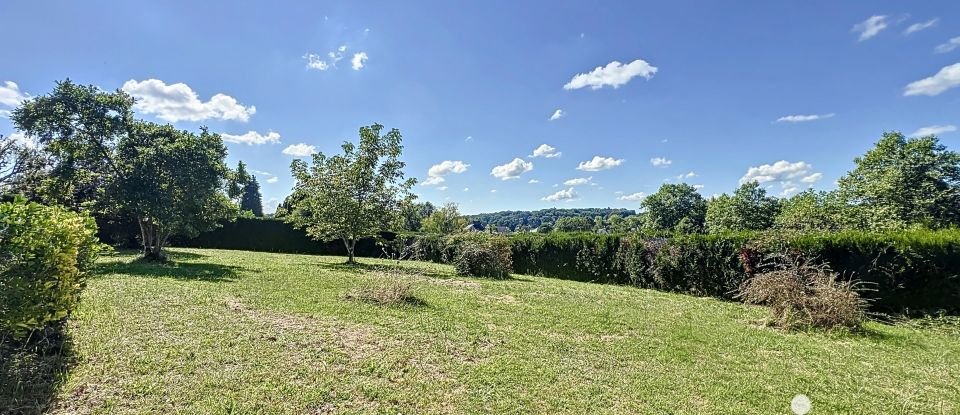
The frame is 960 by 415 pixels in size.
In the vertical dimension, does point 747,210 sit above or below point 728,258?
above

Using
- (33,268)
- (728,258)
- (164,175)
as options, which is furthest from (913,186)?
(164,175)

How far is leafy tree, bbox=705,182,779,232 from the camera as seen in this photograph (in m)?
38.7

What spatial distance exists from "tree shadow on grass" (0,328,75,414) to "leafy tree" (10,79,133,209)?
9.99m

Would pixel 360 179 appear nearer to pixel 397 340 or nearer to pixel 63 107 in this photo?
pixel 63 107

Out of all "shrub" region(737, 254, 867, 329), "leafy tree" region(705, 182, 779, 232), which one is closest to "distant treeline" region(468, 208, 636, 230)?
"leafy tree" region(705, 182, 779, 232)

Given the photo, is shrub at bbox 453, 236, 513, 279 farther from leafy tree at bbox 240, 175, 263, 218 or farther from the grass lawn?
leafy tree at bbox 240, 175, 263, 218

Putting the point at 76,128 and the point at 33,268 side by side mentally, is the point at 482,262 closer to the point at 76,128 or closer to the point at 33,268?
the point at 33,268

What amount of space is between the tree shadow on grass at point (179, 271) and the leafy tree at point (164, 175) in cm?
152

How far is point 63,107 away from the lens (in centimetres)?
1103

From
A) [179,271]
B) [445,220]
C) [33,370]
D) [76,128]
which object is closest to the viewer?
[33,370]

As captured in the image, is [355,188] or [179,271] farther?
[355,188]

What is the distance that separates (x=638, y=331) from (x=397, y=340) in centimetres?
353

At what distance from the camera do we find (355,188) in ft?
49.4

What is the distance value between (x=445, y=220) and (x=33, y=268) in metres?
45.4
